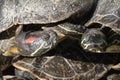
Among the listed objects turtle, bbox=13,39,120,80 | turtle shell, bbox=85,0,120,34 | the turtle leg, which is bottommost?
the turtle leg

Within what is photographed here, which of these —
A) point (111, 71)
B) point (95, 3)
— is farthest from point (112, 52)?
point (95, 3)

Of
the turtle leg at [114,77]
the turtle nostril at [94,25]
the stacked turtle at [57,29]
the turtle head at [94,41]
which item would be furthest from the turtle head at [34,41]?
the turtle leg at [114,77]

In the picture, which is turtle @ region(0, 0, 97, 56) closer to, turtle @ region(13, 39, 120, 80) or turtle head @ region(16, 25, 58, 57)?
turtle head @ region(16, 25, 58, 57)

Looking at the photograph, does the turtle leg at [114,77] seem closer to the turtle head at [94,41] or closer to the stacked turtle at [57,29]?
the stacked turtle at [57,29]

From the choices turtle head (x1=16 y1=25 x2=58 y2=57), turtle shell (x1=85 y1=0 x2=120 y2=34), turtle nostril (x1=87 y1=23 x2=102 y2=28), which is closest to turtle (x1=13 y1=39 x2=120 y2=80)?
turtle head (x1=16 y1=25 x2=58 y2=57)

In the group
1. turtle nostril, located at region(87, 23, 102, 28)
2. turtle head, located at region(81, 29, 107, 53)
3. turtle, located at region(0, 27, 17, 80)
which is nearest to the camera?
turtle head, located at region(81, 29, 107, 53)

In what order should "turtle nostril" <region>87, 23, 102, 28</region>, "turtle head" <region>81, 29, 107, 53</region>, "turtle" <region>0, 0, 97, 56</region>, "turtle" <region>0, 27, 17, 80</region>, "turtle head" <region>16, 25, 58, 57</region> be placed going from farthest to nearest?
"turtle" <region>0, 27, 17, 80</region>
"turtle nostril" <region>87, 23, 102, 28</region>
"turtle" <region>0, 0, 97, 56</region>
"turtle head" <region>16, 25, 58, 57</region>
"turtle head" <region>81, 29, 107, 53</region>

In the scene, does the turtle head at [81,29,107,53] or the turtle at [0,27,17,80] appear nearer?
the turtle head at [81,29,107,53]
